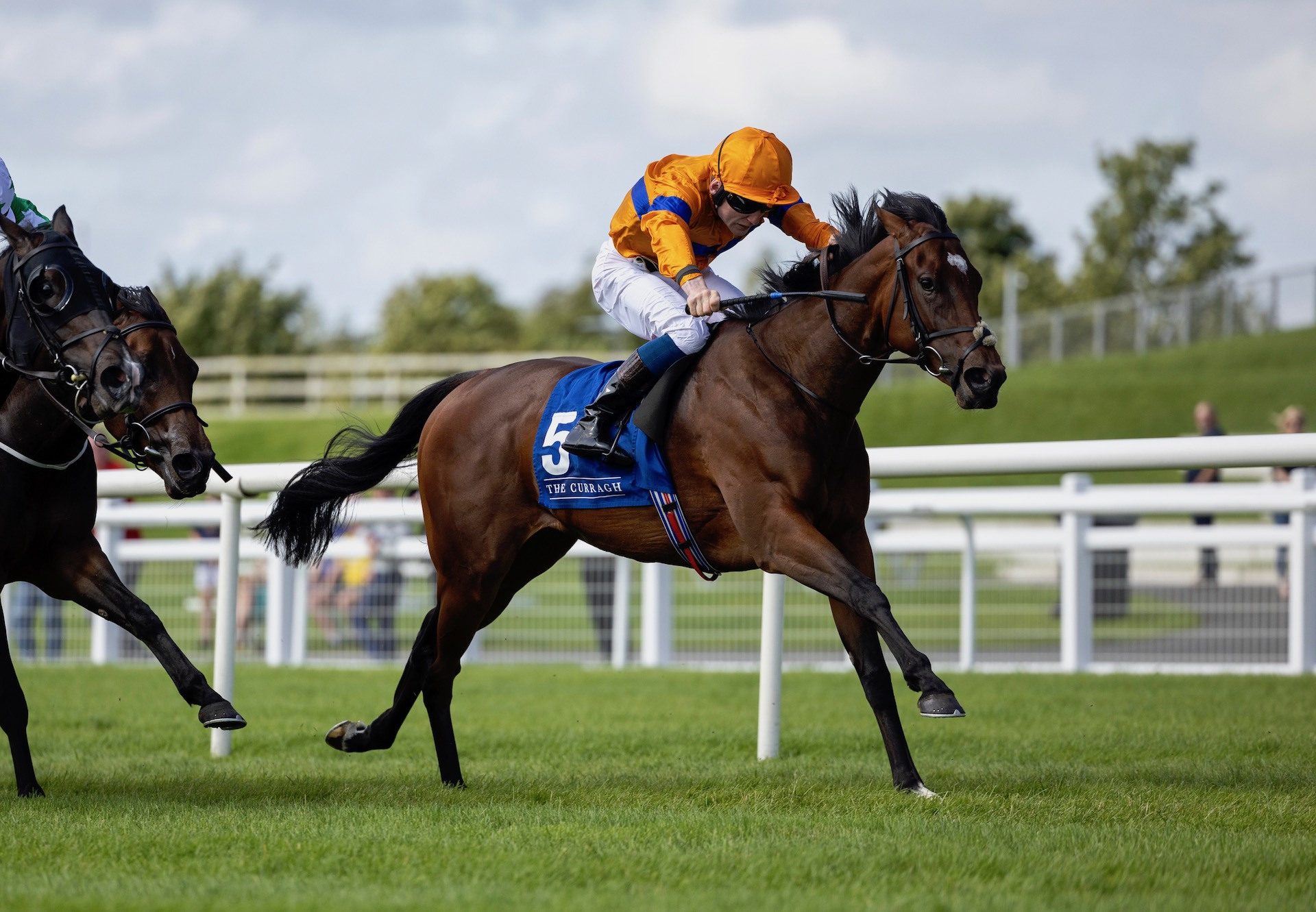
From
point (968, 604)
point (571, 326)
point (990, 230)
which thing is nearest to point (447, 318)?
point (571, 326)

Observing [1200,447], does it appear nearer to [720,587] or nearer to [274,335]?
[720,587]

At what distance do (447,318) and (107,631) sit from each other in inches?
1866

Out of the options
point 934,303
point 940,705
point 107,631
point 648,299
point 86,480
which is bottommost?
point 107,631

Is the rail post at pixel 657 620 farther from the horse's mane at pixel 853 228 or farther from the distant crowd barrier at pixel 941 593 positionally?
the horse's mane at pixel 853 228

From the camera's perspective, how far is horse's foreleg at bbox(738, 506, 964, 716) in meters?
4.14

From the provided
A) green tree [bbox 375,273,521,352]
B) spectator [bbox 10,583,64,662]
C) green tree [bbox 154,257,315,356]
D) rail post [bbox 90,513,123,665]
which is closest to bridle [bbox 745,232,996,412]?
rail post [bbox 90,513,123,665]

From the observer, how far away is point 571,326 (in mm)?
70438

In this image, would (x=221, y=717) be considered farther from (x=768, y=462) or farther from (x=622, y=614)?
(x=622, y=614)

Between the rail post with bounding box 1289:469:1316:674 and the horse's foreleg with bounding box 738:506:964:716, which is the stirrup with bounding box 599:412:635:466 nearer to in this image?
the horse's foreleg with bounding box 738:506:964:716

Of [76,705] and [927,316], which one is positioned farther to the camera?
[76,705]

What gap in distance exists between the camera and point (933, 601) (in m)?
10.7

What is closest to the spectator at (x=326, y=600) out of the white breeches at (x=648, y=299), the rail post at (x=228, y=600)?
the rail post at (x=228, y=600)

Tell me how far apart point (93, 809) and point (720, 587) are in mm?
6783

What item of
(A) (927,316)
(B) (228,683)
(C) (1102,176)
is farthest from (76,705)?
(C) (1102,176)
